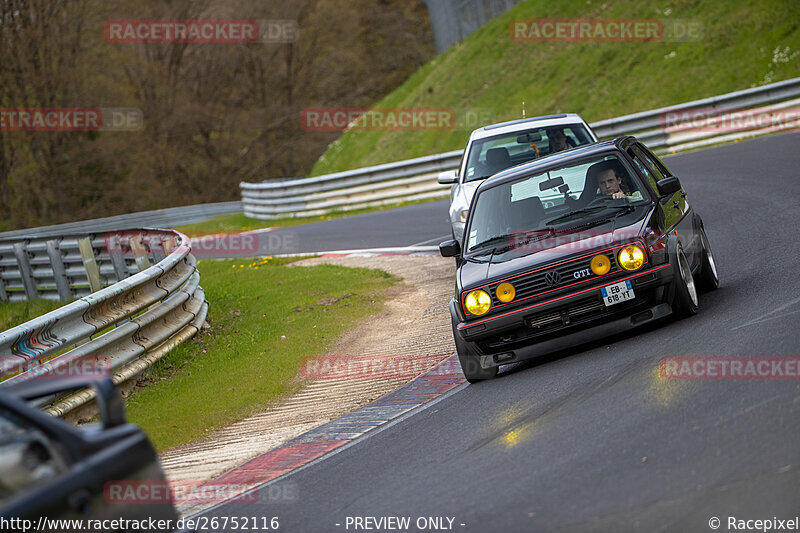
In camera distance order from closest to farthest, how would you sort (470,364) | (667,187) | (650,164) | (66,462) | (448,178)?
(66,462) → (470,364) → (667,187) → (650,164) → (448,178)

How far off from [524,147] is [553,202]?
4.42 meters

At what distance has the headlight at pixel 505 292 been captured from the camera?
293 inches

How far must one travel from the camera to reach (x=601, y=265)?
7.34 metres

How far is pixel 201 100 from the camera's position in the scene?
178ft

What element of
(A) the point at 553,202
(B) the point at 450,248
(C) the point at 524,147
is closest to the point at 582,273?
(A) the point at 553,202

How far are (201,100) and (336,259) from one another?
3972 cm

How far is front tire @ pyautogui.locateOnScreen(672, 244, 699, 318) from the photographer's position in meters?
7.39

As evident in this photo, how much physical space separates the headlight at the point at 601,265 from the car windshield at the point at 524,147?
521 cm

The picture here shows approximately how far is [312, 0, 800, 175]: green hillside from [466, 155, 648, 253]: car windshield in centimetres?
1654

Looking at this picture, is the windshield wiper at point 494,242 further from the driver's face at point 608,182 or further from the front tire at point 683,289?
the front tire at point 683,289

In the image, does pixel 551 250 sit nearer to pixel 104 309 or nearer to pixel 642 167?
pixel 642 167

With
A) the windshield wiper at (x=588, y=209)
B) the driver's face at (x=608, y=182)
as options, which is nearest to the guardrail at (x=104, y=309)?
the windshield wiper at (x=588, y=209)

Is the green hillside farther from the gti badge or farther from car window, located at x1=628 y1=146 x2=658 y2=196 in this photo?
the gti badge

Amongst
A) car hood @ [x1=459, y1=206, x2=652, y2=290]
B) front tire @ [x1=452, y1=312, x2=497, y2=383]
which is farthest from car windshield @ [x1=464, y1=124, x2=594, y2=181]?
front tire @ [x1=452, y1=312, x2=497, y2=383]
